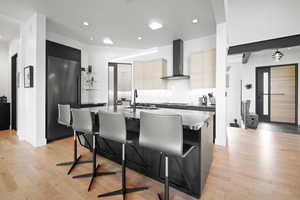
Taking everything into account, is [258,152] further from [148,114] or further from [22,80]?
[22,80]

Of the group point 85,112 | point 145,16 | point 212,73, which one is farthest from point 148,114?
point 212,73

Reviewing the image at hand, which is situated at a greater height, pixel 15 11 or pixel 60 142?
pixel 15 11

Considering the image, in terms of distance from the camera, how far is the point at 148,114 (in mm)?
1398

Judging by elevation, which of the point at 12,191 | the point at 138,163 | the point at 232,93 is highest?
the point at 232,93

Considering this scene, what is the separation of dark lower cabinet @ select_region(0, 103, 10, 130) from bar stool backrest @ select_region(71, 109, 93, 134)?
456 centimetres

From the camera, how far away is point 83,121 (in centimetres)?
200

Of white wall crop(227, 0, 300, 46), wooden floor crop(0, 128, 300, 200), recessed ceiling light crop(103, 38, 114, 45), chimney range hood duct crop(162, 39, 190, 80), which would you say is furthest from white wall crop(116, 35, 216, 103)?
wooden floor crop(0, 128, 300, 200)

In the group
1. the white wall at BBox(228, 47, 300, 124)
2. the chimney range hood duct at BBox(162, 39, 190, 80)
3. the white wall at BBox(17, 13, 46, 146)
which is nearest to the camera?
the white wall at BBox(17, 13, 46, 146)

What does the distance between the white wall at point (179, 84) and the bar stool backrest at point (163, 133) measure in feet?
11.3

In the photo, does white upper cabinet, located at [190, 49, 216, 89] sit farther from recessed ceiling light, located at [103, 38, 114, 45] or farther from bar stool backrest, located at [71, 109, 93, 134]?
bar stool backrest, located at [71, 109, 93, 134]

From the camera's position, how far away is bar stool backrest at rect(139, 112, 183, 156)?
50.2 inches

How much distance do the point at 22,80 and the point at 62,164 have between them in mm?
2829

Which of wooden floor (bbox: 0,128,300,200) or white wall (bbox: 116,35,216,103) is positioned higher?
white wall (bbox: 116,35,216,103)

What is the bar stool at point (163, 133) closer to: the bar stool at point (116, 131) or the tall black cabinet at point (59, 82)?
the bar stool at point (116, 131)
